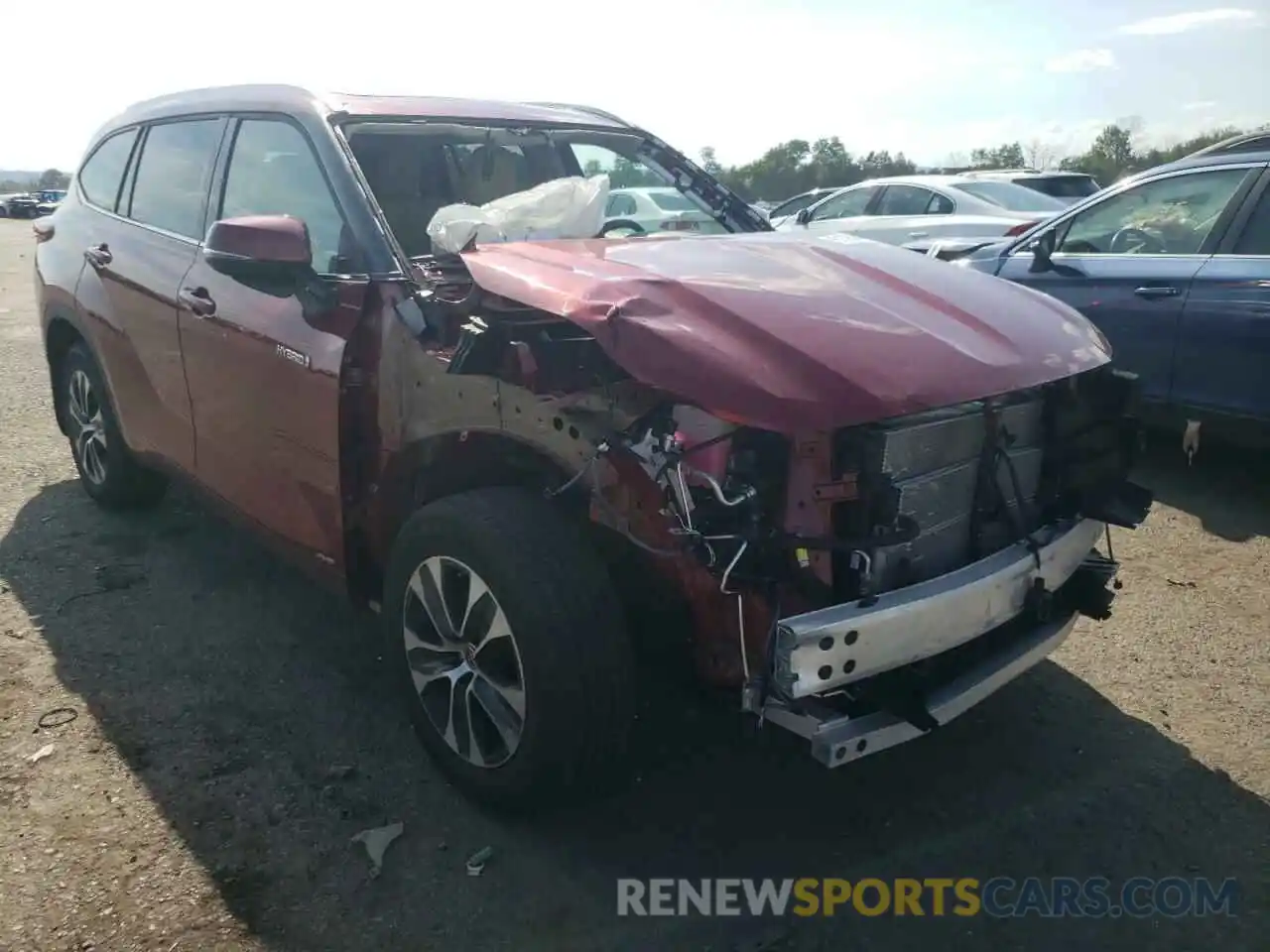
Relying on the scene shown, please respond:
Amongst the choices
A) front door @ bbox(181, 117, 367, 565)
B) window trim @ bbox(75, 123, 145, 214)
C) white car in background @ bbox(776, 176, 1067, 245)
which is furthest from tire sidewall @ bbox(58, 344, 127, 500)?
white car in background @ bbox(776, 176, 1067, 245)

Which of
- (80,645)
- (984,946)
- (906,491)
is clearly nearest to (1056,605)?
(906,491)

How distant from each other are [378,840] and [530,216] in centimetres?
203

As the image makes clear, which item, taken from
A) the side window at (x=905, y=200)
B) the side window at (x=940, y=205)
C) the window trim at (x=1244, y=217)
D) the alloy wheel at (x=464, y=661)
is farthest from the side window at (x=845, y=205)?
the alloy wheel at (x=464, y=661)

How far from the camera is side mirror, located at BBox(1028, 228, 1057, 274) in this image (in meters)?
6.00

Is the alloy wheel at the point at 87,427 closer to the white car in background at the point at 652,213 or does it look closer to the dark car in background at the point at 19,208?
the white car in background at the point at 652,213

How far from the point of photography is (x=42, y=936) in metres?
2.37

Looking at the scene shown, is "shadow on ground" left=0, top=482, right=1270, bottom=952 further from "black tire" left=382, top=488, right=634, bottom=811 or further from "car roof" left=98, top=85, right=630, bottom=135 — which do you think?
"car roof" left=98, top=85, right=630, bottom=135

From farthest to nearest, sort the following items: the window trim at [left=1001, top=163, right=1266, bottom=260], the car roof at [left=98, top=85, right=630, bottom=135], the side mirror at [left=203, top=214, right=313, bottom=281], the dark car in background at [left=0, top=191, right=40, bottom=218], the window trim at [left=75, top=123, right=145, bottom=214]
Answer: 1. the dark car in background at [left=0, top=191, right=40, bottom=218]
2. the window trim at [left=1001, top=163, right=1266, bottom=260]
3. the window trim at [left=75, top=123, right=145, bottom=214]
4. the car roof at [left=98, top=85, right=630, bottom=135]
5. the side mirror at [left=203, top=214, right=313, bottom=281]

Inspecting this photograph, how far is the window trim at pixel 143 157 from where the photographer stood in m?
3.78

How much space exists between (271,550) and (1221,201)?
189 inches

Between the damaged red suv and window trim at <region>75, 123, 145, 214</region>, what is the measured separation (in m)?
1.00

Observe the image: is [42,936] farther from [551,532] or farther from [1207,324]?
[1207,324]

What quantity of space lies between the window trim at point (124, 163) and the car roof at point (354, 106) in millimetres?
58

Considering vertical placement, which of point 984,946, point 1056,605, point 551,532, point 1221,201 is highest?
point 1221,201
